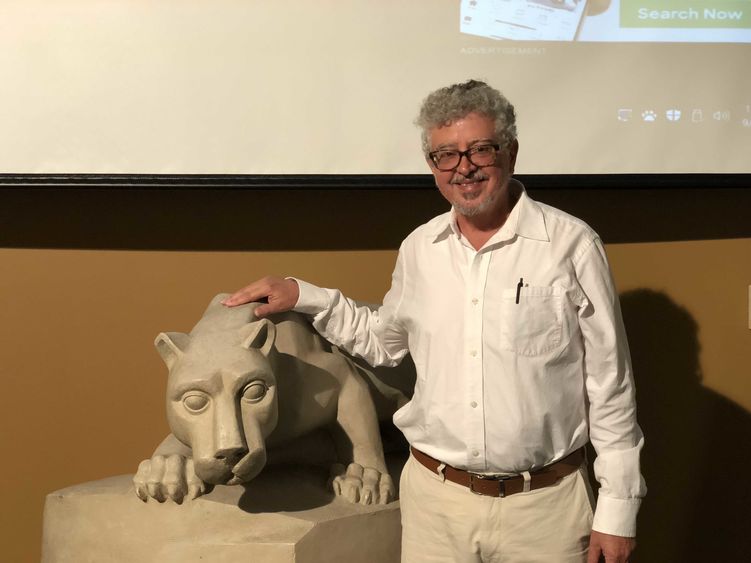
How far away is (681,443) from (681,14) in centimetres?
100

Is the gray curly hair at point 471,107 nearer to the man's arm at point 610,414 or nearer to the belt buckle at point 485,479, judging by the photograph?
the man's arm at point 610,414

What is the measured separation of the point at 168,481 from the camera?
1.49 meters

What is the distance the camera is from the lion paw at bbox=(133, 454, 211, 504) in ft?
4.91

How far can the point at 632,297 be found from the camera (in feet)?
7.00

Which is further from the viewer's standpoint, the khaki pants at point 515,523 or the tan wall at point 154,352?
the tan wall at point 154,352

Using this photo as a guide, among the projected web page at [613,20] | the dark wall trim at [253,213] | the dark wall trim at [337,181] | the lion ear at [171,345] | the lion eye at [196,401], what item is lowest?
the lion eye at [196,401]

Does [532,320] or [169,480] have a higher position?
[532,320]

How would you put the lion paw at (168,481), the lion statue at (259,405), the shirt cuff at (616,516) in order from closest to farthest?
the shirt cuff at (616,516) → the lion statue at (259,405) → the lion paw at (168,481)

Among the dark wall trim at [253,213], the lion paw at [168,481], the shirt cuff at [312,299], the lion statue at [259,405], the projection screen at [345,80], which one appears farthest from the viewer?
the dark wall trim at [253,213]

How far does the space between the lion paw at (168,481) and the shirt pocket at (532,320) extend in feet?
1.95

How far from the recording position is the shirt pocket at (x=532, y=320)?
4.24 feet

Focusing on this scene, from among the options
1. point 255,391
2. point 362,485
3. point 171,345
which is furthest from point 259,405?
point 362,485

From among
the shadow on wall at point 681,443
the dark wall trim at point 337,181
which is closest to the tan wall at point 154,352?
the shadow on wall at point 681,443

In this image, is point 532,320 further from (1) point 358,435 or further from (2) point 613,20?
(2) point 613,20
